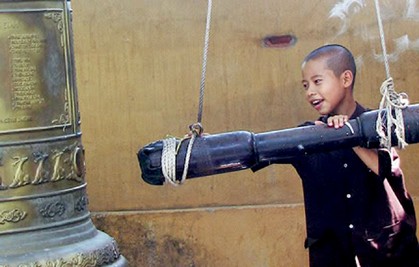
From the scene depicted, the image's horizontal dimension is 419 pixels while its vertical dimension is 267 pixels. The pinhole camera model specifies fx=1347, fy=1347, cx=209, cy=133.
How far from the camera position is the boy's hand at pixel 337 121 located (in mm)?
5187

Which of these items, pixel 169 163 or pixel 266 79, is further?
pixel 266 79

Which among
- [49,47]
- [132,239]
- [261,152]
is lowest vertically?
[132,239]

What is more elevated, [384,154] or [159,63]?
[159,63]

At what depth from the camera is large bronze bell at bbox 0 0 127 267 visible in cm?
544

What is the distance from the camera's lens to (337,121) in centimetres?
520

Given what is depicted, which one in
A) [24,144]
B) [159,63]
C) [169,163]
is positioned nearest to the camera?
[169,163]

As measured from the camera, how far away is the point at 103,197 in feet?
25.5

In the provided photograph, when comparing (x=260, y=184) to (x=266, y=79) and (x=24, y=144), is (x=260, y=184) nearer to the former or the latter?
(x=266, y=79)

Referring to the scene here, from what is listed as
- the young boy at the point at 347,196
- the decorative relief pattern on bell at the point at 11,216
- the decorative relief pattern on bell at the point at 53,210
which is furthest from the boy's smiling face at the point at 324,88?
the decorative relief pattern on bell at the point at 11,216

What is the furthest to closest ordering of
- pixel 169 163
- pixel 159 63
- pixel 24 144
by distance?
pixel 159 63 < pixel 24 144 < pixel 169 163

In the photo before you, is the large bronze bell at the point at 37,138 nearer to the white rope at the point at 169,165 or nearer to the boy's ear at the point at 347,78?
the white rope at the point at 169,165

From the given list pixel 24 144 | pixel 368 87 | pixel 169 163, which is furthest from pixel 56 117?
pixel 368 87

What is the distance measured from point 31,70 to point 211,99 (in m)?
2.40

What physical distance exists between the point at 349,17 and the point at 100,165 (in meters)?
1.67
